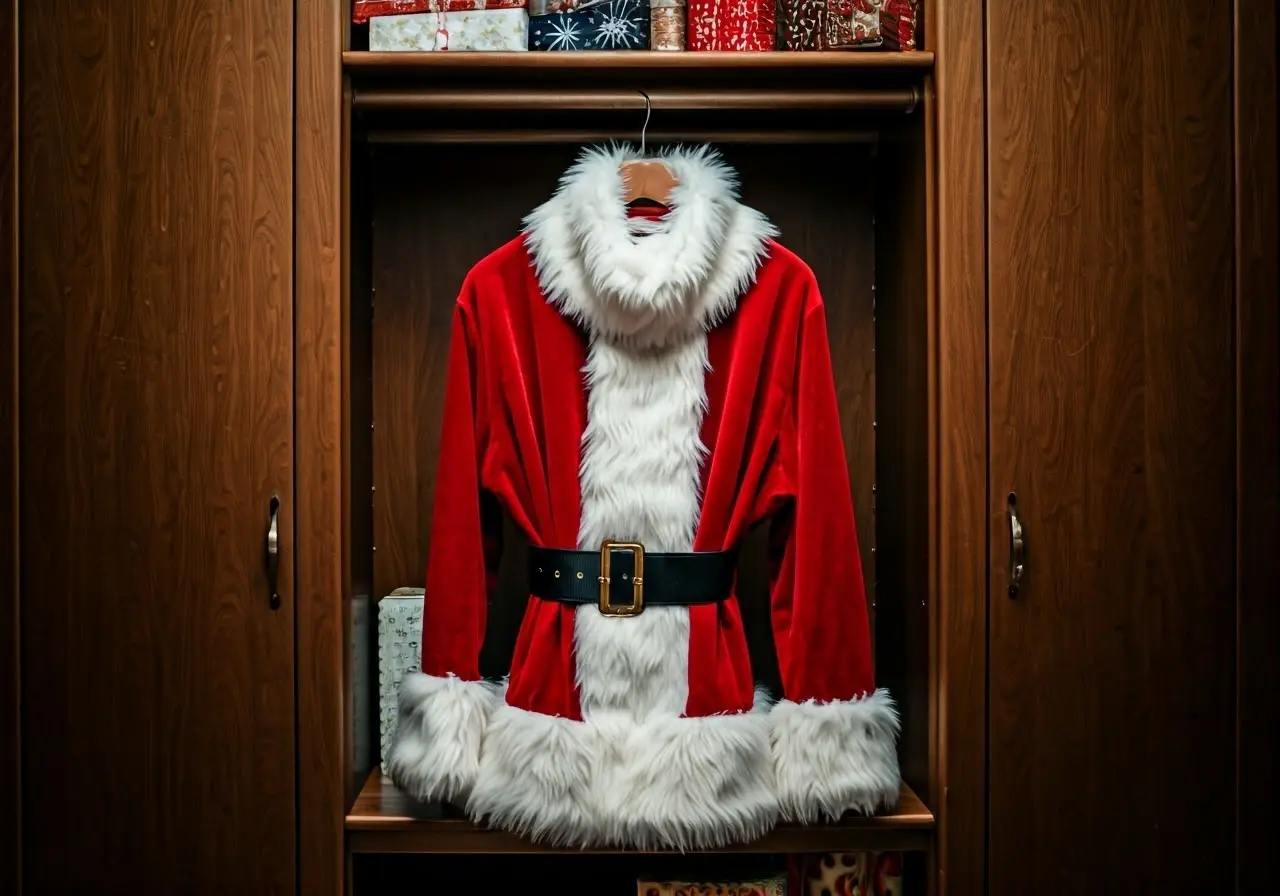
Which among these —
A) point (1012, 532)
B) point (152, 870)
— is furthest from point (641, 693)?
point (152, 870)

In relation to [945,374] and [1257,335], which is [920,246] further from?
[1257,335]

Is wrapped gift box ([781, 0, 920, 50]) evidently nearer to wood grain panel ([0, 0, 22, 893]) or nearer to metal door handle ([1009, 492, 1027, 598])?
metal door handle ([1009, 492, 1027, 598])

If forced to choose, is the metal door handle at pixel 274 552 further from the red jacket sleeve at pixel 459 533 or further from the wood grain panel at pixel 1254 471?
the wood grain panel at pixel 1254 471

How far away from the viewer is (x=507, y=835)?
1.52 meters

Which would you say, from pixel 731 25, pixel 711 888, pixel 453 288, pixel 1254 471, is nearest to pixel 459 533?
pixel 453 288

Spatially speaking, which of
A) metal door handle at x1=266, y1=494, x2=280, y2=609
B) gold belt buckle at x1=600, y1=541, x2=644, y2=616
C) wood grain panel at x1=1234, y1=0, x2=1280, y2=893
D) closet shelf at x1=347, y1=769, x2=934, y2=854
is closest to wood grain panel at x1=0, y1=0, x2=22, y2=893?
metal door handle at x1=266, y1=494, x2=280, y2=609

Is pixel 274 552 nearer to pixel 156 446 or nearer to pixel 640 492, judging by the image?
pixel 156 446

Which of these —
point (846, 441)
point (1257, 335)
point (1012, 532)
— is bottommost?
point (1012, 532)

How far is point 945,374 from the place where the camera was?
4.92ft

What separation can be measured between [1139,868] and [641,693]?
2.53 ft

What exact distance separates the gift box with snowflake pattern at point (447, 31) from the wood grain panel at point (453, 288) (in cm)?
34

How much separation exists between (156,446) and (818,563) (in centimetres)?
99

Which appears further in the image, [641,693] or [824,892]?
[824,892]

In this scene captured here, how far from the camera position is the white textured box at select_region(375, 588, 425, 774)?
169 cm
